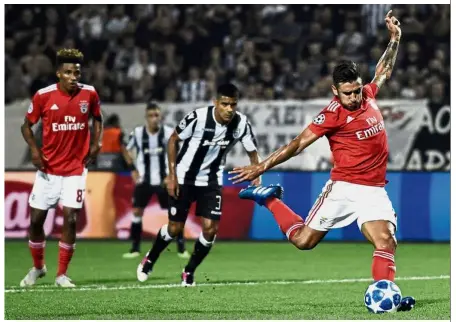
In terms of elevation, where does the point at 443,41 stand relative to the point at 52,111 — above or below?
above

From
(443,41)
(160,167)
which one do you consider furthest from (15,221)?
(443,41)

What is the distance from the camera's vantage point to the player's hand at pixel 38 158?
1017 cm

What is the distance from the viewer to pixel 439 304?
8.56 metres

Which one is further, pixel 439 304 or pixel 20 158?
pixel 20 158

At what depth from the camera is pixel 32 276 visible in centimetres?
1043

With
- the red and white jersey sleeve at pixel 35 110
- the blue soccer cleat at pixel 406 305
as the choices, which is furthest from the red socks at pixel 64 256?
the blue soccer cleat at pixel 406 305

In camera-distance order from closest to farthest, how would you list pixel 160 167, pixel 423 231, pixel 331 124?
pixel 331 124 < pixel 160 167 < pixel 423 231

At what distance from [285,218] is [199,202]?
1645mm

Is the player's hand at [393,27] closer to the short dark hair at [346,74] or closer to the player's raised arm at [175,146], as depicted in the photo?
the short dark hair at [346,74]

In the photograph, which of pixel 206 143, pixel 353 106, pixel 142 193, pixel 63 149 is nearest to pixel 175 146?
pixel 206 143

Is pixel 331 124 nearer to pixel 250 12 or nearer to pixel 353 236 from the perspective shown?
pixel 353 236

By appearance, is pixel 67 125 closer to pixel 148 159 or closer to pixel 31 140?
pixel 31 140

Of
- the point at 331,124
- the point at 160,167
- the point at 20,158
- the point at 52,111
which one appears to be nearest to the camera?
the point at 331,124

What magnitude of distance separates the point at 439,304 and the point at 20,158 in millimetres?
10256
